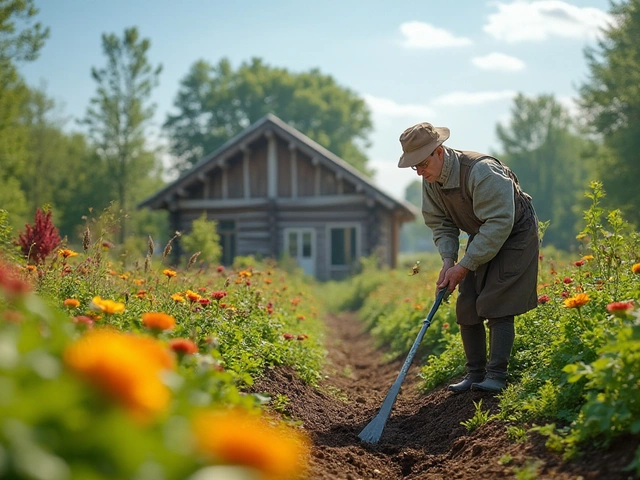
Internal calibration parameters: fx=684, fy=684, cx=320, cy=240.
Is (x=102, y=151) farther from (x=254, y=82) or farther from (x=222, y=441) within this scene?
(x=222, y=441)

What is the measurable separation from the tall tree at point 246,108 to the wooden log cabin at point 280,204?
21172 millimetres

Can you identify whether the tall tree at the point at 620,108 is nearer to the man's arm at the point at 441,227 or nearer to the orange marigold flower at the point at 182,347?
the man's arm at the point at 441,227

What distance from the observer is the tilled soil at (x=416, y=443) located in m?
2.99

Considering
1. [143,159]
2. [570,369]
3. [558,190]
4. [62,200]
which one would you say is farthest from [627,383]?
[558,190]

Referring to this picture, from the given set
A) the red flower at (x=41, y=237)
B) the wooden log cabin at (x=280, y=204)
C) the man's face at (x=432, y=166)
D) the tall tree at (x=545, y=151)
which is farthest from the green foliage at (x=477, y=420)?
the tall tree at (x=545, y=151)

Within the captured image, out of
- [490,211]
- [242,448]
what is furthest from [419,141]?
[242,448]

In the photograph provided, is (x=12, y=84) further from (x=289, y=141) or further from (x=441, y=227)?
(x=441, y=227)

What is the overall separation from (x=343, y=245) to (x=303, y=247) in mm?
1166

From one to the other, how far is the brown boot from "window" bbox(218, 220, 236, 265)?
618 inches

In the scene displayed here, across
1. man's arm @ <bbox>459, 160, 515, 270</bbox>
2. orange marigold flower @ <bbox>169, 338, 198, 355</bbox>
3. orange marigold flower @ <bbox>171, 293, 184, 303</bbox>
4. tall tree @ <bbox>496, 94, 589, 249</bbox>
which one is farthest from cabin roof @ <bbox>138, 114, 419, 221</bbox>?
tall tree @ <bbox>496, 94, 589, 249</bbox>

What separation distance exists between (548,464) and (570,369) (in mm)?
449

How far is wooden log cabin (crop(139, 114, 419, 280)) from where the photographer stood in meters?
19.1

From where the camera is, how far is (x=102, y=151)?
32.8 metres

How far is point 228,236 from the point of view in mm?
20484
